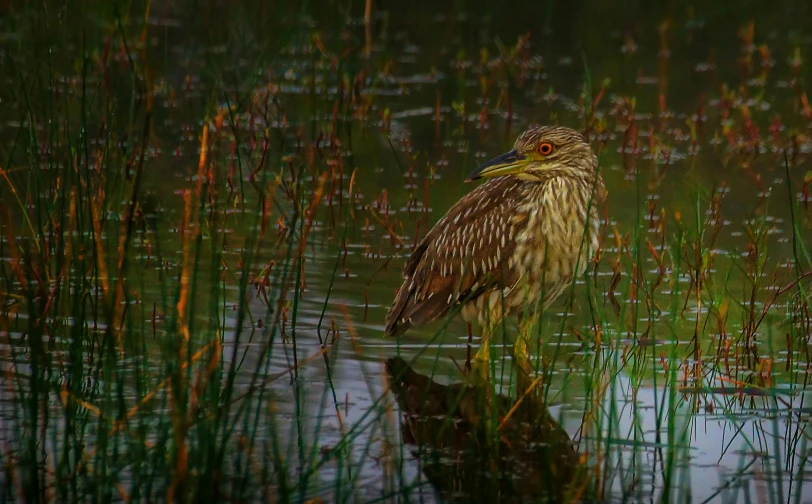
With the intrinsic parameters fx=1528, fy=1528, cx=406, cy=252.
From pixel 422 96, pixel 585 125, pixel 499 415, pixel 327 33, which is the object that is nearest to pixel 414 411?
pixel 499 415

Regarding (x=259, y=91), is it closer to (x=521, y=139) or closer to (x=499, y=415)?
(x=521, y=139)

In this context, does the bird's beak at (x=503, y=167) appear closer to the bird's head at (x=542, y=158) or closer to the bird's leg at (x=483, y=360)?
the bird's head at (x=542, y=158)

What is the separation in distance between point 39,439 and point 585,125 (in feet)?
22.1

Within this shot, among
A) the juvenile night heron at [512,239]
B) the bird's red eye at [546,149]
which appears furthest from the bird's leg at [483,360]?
the bird's red eye at [546,149]

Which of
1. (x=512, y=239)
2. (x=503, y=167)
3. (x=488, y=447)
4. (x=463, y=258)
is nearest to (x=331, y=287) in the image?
(x=463, y=258)

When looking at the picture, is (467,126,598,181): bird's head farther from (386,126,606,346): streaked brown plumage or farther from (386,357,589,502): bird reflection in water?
(386,357,589,502): bird reflection in water

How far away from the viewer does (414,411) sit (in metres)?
6.05

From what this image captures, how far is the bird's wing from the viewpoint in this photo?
23.4ft

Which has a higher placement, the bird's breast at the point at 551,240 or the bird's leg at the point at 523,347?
the bird's breast at the point at 551,240

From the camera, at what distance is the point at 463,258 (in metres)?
7.24

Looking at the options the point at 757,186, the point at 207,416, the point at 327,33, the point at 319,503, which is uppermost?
the point at 327,33

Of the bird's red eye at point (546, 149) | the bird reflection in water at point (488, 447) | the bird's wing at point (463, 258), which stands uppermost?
the bird's red eye at point (546, 149)

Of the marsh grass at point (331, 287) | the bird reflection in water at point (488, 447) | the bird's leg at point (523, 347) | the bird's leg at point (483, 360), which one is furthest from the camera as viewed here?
the bird's leg at point (523, 347)

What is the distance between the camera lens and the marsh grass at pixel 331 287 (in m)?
4.79
